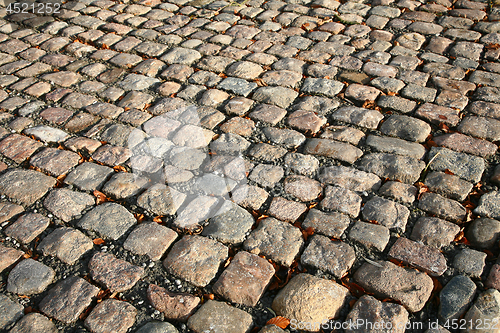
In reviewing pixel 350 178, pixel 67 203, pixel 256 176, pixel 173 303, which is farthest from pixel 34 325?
pixel 350 178

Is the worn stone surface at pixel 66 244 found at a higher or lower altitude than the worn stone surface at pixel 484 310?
higher

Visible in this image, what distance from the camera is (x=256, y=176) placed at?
254 centimetres

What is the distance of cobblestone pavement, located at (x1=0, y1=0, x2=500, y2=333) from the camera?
1892 millimetres

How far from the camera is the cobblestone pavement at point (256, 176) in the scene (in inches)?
74.5

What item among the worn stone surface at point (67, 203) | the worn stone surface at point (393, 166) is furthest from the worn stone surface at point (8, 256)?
the worn stone surface at point (393, 166)

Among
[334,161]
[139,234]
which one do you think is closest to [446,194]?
[334,161]

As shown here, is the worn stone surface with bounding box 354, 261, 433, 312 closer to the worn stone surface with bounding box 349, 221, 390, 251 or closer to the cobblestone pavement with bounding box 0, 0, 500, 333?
the cobblestone pavement with bounding box 0, 0, 500, 333

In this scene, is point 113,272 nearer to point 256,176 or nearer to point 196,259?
point 196,259

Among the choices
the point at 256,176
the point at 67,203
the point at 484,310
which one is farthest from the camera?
the point at 256,176

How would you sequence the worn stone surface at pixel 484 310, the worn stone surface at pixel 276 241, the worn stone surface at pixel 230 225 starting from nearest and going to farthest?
the worn stone surface at pixel 484 310
the worn stone surface at pixel 276 241
the worn stone surface at pixel 230 225

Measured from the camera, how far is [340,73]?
342cm

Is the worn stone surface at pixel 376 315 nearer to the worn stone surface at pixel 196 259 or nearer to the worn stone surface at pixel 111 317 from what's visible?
the worn stone surface at pixel 196 259

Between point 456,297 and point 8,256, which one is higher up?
point 8,256

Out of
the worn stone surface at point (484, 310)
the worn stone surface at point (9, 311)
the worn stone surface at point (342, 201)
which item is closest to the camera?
the worn stone surface at point (484, 310)
